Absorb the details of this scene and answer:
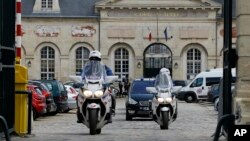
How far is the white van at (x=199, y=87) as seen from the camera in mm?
55906

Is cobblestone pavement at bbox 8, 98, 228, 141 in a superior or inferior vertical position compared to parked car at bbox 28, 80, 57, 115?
inferior

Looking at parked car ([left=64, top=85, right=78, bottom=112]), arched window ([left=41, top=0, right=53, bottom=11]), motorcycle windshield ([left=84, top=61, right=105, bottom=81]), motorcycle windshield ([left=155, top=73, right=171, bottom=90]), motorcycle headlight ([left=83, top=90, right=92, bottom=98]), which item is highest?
arched window ([left=41, top=0, right=53, bottom=11])

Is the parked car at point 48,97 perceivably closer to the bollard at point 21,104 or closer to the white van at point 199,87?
the bollard at point 21,104

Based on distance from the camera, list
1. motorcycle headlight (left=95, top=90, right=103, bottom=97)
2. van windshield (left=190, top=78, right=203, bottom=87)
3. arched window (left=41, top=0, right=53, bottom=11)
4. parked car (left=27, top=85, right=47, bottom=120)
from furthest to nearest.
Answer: arched window (left=41, top=0, right=53, bottom=11) → van windshield (left=190, top=78, right=203, bottom=87) → parked car (left=27, top=85, right=47, bottom=120) → motorcycle headlight (left=95, top=90, right=103, bottom=97)

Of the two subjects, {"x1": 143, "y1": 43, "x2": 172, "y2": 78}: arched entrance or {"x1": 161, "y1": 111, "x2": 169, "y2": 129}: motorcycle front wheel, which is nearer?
{"x1": 161, "y1": 111, "x2": 169, "y2": 129}: motorcycle front wheel

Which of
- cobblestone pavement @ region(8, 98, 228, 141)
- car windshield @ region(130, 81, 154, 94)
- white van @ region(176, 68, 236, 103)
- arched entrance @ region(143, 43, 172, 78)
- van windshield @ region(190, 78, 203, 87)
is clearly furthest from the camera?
arched entrance @ region(143, 43, 172, 78)

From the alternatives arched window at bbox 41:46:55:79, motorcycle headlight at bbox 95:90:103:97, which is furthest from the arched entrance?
motorcycle headlight at bbox 95:90:103:97

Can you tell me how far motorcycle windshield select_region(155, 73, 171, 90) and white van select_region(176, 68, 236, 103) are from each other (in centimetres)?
3251

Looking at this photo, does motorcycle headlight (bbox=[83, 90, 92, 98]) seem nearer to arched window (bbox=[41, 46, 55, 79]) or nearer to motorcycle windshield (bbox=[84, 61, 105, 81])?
motorcycle windshield (bbox=[84, 61, 105, 81])

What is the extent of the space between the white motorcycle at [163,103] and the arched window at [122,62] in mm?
49588

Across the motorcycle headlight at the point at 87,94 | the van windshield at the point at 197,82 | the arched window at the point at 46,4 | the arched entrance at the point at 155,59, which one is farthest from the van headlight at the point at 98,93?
the arched window at the point at 46,4

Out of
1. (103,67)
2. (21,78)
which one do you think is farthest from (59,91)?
Result: (21,78)

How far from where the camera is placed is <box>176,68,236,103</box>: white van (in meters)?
55.9

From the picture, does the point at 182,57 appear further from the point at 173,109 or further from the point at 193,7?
the point at 173,109
